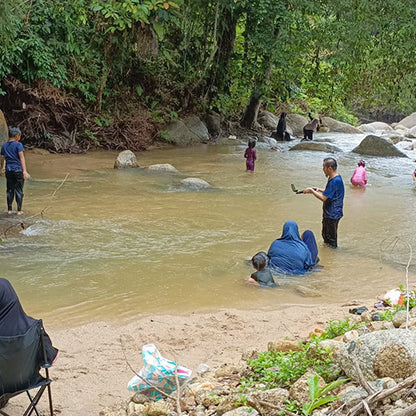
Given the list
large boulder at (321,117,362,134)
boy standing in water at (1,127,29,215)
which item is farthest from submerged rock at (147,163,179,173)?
large boulder at (321,117,362,134)

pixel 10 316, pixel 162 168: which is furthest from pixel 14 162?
pixel 10 316

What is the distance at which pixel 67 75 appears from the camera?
18.3m

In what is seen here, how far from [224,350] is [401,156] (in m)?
17.3

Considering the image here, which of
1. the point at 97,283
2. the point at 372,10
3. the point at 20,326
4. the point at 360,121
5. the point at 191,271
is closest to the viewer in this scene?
the point at 20,326

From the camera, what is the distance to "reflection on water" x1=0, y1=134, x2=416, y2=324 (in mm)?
6770

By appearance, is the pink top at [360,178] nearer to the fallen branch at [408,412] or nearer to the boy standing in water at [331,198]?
the boy standing in water at [331,198]

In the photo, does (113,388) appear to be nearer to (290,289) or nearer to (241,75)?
(290,289)

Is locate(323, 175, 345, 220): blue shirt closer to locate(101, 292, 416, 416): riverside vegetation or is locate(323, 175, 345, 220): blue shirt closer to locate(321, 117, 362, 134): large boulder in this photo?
locate(101, 292, 416, 416): riverside vegetation

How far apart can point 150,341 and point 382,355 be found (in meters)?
2.61

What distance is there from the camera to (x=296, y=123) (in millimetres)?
A: 29203

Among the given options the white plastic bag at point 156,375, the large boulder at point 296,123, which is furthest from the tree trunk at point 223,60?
the white plastic bag at point 156,375

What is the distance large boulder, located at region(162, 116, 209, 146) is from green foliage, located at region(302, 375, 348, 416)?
58.6ft

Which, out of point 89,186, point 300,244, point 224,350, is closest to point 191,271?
point 300,244

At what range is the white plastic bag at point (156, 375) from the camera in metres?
3.92
